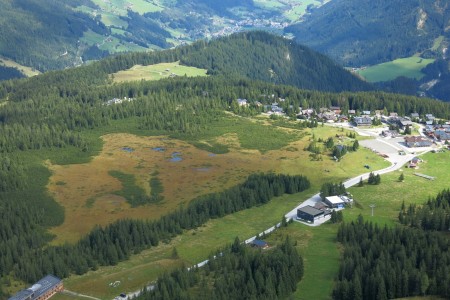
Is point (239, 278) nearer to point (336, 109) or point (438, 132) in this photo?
point (438, 132)

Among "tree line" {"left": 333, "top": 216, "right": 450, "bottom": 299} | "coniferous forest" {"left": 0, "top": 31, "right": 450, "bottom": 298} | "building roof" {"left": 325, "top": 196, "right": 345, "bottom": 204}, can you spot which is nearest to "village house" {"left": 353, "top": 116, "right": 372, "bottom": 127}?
"coniferous forest" {"left": 0, "top": 31, "right": 450, "bottom": 298}

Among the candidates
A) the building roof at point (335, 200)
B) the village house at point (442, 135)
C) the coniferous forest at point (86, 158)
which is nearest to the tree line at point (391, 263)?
the coniferous forest at point (86, 158)

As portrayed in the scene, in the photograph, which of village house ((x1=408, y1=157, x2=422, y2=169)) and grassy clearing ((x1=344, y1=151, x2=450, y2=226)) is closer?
grassy clearing ((x1=344, y1=151, x2=450, y2=226))

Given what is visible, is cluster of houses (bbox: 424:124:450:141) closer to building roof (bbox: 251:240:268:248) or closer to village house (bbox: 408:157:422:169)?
village house (bbox: 408:157:422:169)

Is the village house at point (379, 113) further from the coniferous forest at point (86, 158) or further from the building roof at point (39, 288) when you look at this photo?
the building roof at point (39, 288)

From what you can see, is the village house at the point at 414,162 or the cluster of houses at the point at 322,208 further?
the village house at the point at 414,162

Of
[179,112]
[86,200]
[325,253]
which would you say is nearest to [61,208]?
[86,200]
